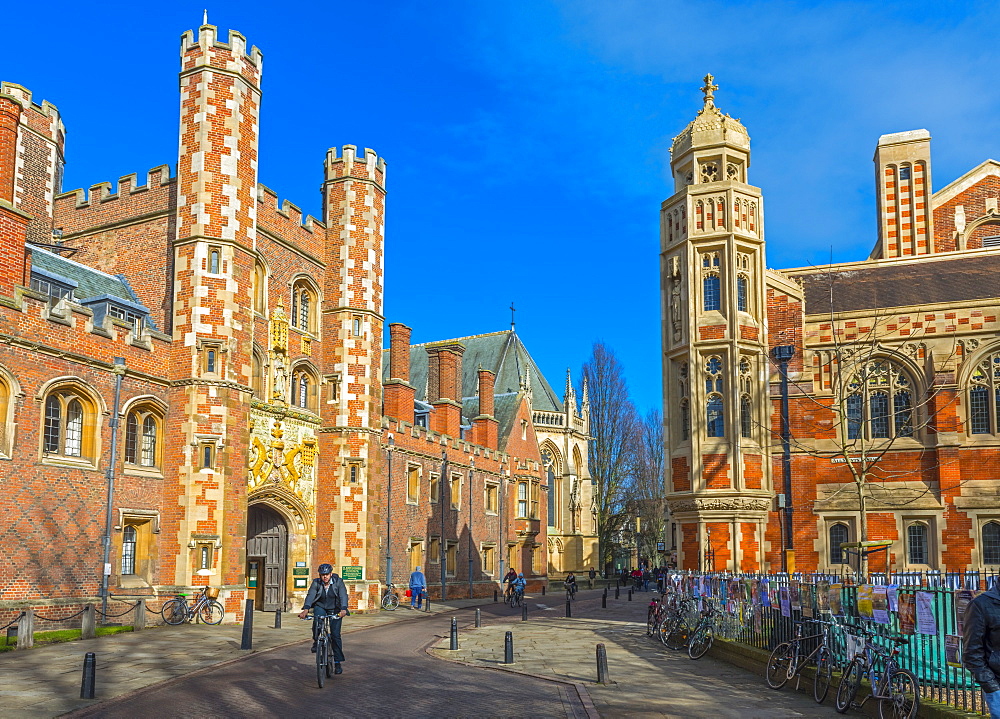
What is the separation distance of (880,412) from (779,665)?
1245cm

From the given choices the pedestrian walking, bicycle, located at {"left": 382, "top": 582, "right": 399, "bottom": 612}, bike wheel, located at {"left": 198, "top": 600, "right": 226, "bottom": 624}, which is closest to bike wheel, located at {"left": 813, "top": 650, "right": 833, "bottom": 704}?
bike wheel, located at {"left": 198, "top": 600, "right": 226, "bottom": 624}

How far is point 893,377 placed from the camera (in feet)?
79.1

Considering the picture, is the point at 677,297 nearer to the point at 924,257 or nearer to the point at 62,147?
the point at 924,257

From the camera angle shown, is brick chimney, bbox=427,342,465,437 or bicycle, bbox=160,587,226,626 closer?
bicycle, bbox=160,587,226,626

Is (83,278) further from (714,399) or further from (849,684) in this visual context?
(849,684)

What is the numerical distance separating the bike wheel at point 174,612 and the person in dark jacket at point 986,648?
67.1 feet

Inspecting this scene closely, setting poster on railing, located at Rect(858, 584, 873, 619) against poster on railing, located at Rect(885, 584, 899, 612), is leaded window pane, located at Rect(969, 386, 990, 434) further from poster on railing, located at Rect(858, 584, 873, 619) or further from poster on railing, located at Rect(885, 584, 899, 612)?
poster on railing, located at Rect(885, 584, 899, 612)

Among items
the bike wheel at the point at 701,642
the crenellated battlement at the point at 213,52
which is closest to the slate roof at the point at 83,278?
the crenellated battlement at the point at 213,52

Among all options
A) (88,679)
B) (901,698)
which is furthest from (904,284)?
(88,679)

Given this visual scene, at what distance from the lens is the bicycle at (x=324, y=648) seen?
13555 mm

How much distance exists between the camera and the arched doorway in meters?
29.6

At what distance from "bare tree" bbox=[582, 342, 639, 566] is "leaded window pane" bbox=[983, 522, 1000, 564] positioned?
39963 millimetres

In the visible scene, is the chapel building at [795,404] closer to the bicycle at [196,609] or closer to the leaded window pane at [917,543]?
the leaded window pane at [917,543]

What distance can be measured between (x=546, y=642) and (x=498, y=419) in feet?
103
